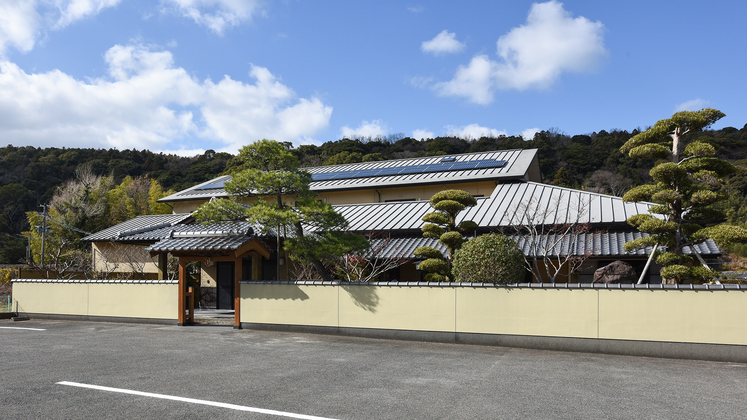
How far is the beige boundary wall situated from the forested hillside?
109 ft

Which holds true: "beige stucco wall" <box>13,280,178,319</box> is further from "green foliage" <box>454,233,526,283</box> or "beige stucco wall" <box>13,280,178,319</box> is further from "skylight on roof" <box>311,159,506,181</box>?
"skylight on roof" <box>311,159,506,181</box>

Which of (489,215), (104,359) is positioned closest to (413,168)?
(489,215)

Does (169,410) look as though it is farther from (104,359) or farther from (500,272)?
(500,272)

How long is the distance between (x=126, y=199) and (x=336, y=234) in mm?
36486

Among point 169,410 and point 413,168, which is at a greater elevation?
point 413,168

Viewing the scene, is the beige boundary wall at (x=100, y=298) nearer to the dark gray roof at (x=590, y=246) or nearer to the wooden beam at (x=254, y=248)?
the wooden beam at (x=254, y=248)

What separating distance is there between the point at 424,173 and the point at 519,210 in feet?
22.7

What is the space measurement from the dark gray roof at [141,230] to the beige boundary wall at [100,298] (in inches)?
70.8

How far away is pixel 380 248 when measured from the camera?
574 inches

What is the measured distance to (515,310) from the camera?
32.9 feet

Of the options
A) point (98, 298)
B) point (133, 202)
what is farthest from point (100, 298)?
point (133, 202)

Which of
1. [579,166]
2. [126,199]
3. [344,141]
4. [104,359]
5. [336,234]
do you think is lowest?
[104,359]

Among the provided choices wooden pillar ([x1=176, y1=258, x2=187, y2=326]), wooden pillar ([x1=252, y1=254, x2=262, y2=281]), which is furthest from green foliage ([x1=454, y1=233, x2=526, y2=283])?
wooden pillar ([x1=176, y1=258, x2=187, y2=326])

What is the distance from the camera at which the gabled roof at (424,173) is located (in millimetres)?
20578
